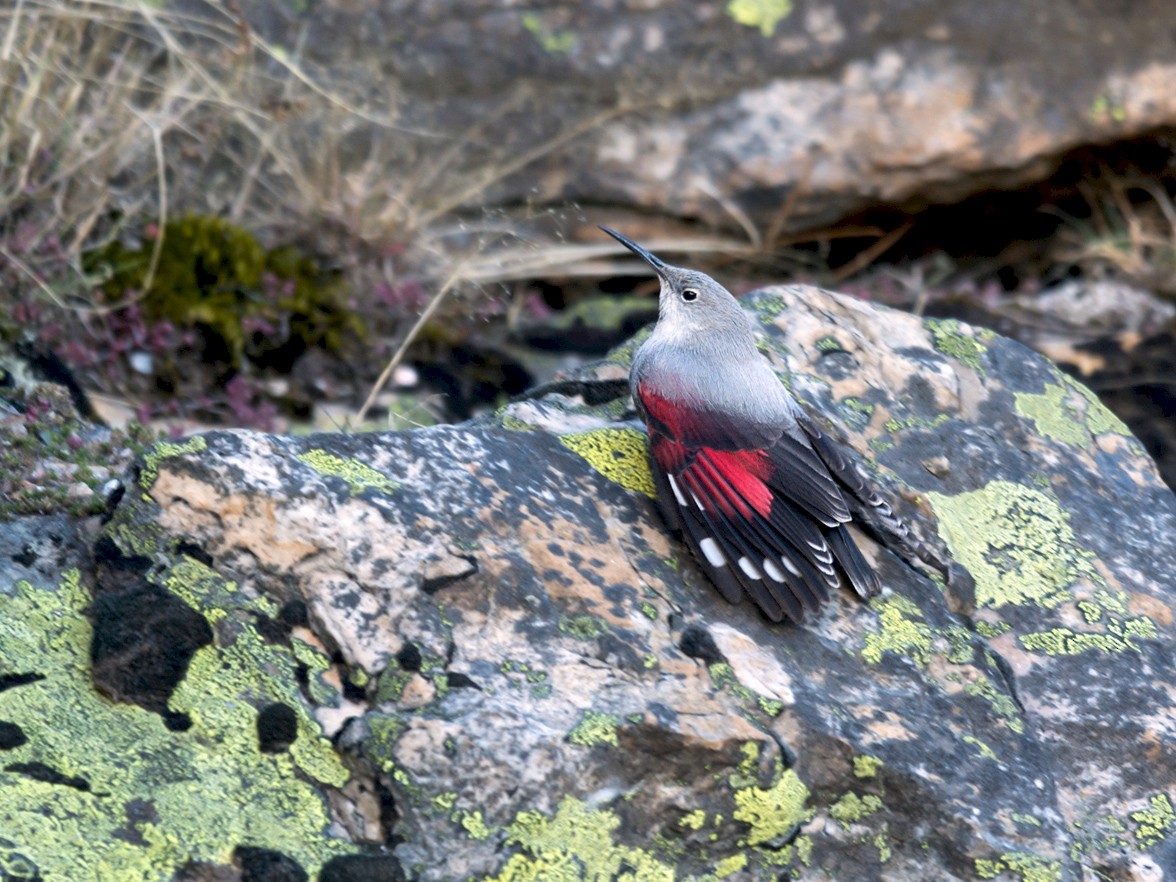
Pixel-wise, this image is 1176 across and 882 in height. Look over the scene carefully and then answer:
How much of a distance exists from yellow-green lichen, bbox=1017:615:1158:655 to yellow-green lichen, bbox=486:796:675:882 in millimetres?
1130

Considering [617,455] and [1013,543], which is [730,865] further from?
[1013,543]

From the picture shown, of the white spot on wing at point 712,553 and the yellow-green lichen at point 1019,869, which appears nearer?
the yellow-green lichen at point 1019,869

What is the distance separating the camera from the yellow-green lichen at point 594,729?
247 centimetres

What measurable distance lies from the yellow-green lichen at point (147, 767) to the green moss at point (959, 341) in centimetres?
220

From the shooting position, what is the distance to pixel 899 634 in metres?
2.94

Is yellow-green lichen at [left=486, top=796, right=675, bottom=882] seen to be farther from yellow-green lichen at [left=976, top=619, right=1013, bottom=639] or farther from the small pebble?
the small pebble

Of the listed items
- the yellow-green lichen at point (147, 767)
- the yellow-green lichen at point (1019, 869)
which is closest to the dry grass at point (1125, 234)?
the yellow-green lichen at point (1019, 869)

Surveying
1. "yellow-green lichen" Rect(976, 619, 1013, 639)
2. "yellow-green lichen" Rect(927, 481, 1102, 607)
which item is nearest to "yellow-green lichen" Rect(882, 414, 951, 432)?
"yellow-green lichen" Rect(927, 481, 1102, 607)

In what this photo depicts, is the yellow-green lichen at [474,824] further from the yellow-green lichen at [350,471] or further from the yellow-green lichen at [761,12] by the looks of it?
the yellow-green lichen at [761,12]

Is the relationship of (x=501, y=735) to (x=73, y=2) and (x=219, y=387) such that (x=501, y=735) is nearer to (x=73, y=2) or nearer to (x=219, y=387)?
(x=219, y=387)

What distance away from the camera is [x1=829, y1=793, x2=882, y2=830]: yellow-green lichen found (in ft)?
8.60

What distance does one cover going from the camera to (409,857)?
7.66ft

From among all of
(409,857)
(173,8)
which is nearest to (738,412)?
(409,857)

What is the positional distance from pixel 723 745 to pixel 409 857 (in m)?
0.63
